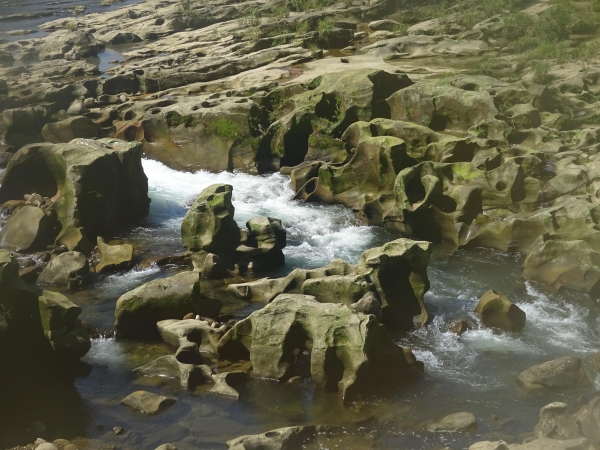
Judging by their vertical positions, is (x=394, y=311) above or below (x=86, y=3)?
below

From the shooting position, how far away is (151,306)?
53.2 feet

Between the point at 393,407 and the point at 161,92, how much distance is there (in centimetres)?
2567

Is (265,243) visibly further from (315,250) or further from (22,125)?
(22,125)

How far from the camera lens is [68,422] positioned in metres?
13.1

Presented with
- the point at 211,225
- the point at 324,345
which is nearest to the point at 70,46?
the point at 211,225

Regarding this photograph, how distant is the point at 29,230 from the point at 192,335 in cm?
853

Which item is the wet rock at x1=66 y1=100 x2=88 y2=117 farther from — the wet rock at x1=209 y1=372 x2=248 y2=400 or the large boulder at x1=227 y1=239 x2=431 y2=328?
the wet rock at x1=209 y1=372 x2=248 y2=400

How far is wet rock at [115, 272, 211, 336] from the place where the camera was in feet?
53.0

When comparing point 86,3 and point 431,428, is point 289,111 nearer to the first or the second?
point 431,428

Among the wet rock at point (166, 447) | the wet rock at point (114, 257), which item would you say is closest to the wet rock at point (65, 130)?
the wet rock at point (114, 257)

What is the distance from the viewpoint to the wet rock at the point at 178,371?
14.0 m

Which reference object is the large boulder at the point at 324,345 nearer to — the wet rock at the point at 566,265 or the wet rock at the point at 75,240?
the wet rock at the point at 566,265

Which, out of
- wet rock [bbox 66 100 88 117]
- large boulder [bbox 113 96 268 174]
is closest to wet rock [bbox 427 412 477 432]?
large boulder [bbox 113 96 268 174]

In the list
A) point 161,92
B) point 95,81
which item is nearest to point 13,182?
point 161,92
